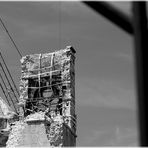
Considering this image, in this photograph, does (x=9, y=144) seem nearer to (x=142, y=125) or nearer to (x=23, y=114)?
(x=23, y=114)

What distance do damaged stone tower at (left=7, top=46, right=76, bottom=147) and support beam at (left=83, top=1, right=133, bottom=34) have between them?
26.5 metres

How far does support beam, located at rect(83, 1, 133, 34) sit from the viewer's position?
2227 mm

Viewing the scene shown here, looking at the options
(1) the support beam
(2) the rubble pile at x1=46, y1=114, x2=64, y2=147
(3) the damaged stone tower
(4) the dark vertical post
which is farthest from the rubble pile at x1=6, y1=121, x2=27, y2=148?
(4) the dark vertical post

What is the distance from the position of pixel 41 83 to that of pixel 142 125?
32127 millimetres

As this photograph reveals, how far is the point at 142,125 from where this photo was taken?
1.94 metres

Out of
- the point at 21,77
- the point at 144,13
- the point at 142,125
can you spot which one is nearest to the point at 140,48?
the point at 144,13

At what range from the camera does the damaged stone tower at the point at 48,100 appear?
28.7 m

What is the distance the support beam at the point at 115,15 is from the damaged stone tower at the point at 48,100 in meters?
26.5

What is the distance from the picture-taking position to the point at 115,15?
88.2 inches

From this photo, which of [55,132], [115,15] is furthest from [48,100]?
[115,15]

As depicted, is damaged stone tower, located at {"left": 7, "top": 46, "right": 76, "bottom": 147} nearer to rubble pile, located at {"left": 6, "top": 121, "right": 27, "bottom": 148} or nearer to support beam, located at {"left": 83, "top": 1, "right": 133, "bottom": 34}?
rubble pile, located at {"left": 6, "top": 121, "right": 27, "bottom": 148}

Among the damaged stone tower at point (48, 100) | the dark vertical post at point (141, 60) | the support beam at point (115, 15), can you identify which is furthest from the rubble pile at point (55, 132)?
the dark vertical post at point (141, 60)

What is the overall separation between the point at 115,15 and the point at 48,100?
30.9 meters

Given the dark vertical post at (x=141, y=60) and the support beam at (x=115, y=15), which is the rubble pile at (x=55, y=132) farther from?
the dark vertical post at (x=141, y=60)
